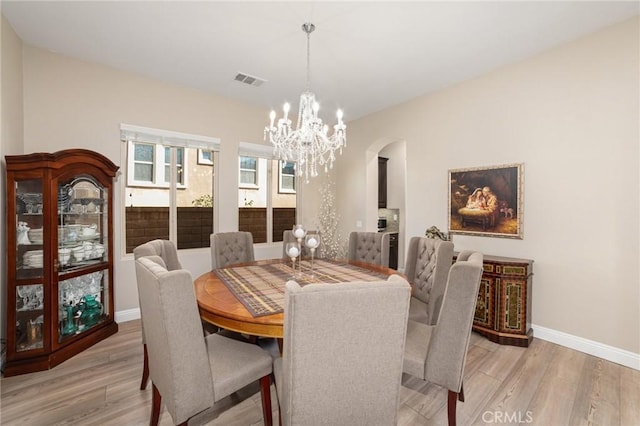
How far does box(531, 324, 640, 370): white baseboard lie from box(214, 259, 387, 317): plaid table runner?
203 centimetres

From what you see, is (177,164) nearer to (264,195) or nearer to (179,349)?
(264,195)

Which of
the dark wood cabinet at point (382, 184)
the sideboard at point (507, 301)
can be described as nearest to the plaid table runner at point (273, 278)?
the sideboard at point (507, 301)

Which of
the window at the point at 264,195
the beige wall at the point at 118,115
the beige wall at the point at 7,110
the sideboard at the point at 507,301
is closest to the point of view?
the beige wall at the point at 7,110

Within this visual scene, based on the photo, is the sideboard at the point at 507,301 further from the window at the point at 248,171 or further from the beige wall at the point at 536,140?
the window at the point at 248,171

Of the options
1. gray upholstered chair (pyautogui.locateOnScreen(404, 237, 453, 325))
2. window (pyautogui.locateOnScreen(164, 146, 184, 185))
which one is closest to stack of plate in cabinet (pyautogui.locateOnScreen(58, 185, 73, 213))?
window (pyautogui.locateOnScreen(164, 146, 184, 185))

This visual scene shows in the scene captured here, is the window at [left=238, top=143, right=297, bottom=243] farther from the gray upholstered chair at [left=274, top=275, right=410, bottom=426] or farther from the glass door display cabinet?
the gray upholstered chair at [left=274, top=275, right=410, bottom=426]

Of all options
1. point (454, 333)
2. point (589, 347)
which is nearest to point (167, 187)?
point (454, 333)

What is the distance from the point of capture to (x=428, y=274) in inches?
108

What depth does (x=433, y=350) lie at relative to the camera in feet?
5.65

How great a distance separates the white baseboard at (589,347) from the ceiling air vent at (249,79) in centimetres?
429

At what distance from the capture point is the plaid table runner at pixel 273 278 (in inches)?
70.9

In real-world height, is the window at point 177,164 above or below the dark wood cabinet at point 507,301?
above

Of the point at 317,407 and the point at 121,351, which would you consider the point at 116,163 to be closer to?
the point at 121,351

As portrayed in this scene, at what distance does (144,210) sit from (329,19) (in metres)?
3.20
